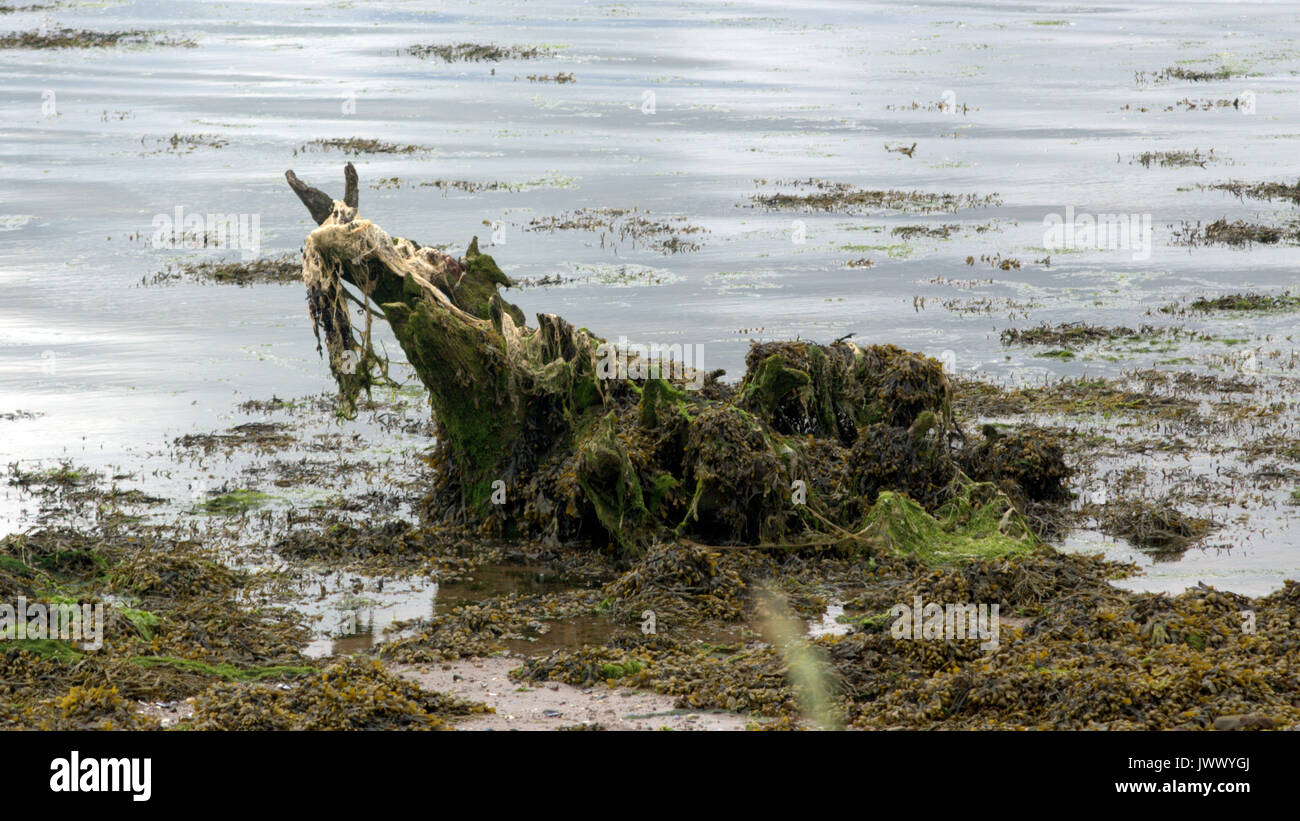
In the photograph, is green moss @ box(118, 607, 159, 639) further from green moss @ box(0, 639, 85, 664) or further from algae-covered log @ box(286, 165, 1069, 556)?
algae-covered log @ box(286, 165, 1069, 556)

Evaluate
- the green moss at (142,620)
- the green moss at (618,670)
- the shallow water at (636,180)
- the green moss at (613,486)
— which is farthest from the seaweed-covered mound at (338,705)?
the shallow water at (636,180)

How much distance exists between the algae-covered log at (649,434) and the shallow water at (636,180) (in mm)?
1808

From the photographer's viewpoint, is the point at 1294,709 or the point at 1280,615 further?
the point at 1280,615

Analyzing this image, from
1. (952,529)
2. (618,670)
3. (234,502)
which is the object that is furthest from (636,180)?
(618,670)

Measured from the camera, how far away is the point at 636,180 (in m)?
36.0

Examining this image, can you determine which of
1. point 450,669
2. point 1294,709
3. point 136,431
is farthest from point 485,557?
point 1294,709

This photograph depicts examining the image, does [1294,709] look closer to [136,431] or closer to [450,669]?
[450,669]

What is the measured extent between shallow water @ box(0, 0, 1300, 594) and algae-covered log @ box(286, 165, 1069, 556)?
181 cm

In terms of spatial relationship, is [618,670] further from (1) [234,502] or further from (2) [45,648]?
(1) [234,502]

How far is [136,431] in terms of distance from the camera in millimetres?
17922

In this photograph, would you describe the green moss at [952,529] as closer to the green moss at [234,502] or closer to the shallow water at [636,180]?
the shallow water at [636,180]

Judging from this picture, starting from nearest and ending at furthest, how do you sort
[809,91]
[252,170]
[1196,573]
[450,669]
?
[450,669] → [1196,573] → [252,170] → [809,91]
